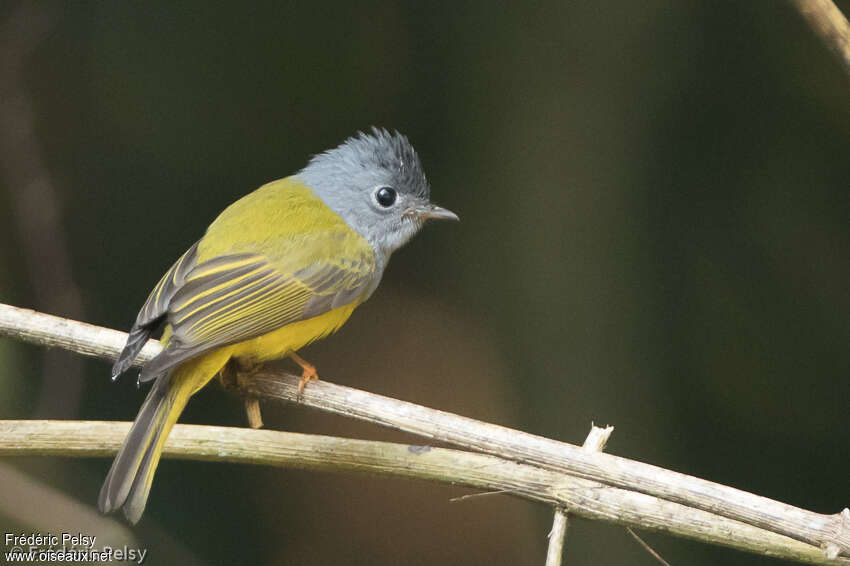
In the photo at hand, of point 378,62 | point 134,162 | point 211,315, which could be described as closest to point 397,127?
point 378,62

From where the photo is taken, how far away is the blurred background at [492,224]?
383 centimetres

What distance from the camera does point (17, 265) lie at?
3.88 m

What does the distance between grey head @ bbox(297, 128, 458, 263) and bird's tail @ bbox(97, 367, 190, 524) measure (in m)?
1.12

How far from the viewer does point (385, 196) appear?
3.40m

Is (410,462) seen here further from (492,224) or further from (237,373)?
(492,224)

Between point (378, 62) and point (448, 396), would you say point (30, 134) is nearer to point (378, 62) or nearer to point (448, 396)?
point (378, 62)

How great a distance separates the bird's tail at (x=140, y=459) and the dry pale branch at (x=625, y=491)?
Result: 0.08m

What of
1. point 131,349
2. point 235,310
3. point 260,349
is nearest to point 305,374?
point 260,349

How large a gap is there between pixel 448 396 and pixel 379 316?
0.46 metres

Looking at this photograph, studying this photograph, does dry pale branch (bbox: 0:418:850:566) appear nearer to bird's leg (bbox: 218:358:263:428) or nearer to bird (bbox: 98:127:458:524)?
bird (bbox: 98:127:458:524)

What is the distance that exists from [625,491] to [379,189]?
1515 mm

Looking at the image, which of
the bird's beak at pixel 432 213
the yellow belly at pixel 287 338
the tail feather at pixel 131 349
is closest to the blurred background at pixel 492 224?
the bird's beak at pixel 432 213

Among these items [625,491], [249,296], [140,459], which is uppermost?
[249,296]

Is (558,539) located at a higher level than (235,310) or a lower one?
lower
